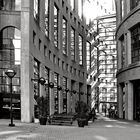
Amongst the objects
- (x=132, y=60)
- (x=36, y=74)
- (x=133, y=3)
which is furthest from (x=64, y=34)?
(x=36, y=74)

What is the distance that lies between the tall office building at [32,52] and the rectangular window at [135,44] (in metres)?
10.8

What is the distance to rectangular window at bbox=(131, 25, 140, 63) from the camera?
38312mm

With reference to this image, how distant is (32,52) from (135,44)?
15703 millimetres

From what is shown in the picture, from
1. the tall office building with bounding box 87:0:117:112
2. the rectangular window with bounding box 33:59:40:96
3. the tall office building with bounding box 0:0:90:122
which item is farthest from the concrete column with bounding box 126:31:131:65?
the tall office building with bounding box 87:0:117:112

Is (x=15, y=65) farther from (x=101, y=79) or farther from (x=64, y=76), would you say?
(x=101, y=79)

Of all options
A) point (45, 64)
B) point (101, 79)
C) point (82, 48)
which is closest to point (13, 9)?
point (45, 64)

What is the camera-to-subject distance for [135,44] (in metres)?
39.2

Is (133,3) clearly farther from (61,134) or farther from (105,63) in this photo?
(105,63)

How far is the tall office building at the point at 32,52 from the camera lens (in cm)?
2767

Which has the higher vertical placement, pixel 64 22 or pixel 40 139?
pixel 64 22

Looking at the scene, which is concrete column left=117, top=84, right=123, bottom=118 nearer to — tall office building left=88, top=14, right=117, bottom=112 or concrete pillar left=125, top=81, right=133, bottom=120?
concrete pillar left=125, top=81, right=133, bottom=120

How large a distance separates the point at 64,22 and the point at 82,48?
629 inches

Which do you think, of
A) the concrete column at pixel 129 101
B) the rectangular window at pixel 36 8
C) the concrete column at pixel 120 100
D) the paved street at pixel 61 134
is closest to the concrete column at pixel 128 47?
the concrete column at pixel 129 101

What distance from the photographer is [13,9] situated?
2888cm
